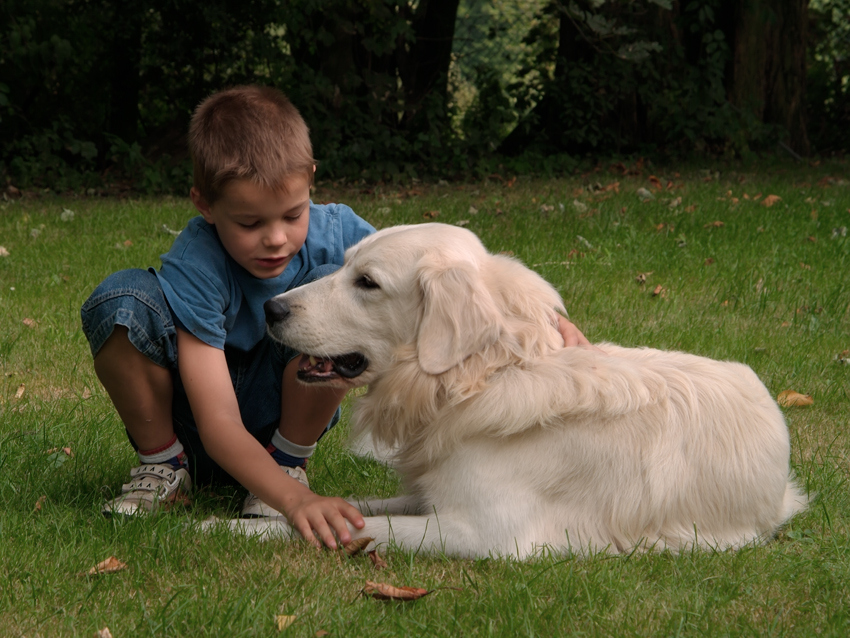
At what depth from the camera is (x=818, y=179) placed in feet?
34.5

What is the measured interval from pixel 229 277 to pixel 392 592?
124 cm

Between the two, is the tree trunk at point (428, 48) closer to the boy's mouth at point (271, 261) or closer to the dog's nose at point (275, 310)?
the boy's mouth at point (271, 261)

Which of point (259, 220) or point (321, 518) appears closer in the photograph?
point (321, 518)

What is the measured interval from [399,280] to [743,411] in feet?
3.69

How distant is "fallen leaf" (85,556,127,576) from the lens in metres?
2.36

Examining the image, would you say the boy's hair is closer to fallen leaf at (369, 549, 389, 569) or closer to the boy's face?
Answer: the boy's face

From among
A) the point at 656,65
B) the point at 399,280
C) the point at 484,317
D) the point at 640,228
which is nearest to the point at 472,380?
the point at 484,317

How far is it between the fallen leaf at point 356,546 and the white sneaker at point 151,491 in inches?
25.6

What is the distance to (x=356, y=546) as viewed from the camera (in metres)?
2.56

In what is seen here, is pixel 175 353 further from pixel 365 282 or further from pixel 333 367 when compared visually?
pixel 365 282

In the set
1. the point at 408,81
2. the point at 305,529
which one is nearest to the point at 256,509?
the point at 305,529

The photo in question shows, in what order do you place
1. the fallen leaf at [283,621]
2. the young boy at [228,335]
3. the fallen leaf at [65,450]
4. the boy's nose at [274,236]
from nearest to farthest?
the fallen leaf at [283,621]
the young boy at [228,335]
the boy's nose at [274,236]
the fallen leaf at [65,450]

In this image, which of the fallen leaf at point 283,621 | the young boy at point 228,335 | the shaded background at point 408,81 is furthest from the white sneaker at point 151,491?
the shaded background at point 408,81

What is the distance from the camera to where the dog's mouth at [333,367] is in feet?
9.20
